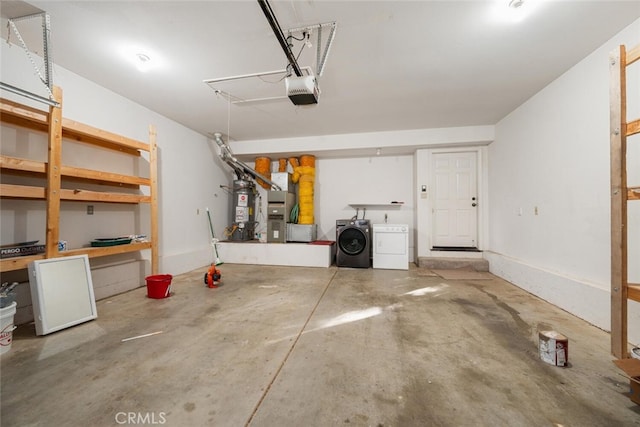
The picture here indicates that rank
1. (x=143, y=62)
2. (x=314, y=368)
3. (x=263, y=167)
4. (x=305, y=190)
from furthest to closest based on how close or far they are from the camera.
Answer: (x=263, y=167) → (x=305, y=190) → (x=143, y=62) → (x=314, y=368)

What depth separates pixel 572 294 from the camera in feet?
7.38

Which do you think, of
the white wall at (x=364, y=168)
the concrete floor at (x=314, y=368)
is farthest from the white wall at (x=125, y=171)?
the white wall at (x=364, y=168)

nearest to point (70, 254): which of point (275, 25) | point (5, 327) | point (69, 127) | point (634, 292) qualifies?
point (5, 327)

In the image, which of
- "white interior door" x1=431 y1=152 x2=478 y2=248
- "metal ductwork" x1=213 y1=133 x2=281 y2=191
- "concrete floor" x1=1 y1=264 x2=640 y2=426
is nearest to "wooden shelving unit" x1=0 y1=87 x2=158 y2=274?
"concrete floor" x1=1 y1=264 x2=640 y2=426

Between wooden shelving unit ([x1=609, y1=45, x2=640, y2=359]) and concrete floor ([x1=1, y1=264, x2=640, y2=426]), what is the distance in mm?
259

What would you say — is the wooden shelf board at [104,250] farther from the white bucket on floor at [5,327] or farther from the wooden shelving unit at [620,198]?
the wooden shelving unit at [620,198]

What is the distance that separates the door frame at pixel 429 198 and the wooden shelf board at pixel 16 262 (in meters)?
5.20

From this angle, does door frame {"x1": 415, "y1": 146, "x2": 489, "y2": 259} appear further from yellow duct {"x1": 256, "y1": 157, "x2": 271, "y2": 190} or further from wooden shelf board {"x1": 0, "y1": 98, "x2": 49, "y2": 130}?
wooden shelf board {"x1": 0, "y1": 98, "x2": 49, "y2": 130}

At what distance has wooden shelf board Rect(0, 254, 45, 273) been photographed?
176 cm

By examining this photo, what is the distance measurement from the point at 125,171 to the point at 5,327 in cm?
204

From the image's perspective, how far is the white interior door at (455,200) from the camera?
171 inches

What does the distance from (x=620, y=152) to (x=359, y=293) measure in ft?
8.31

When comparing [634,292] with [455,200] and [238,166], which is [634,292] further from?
[238,166]

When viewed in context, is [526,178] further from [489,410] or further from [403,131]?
[489,410]
